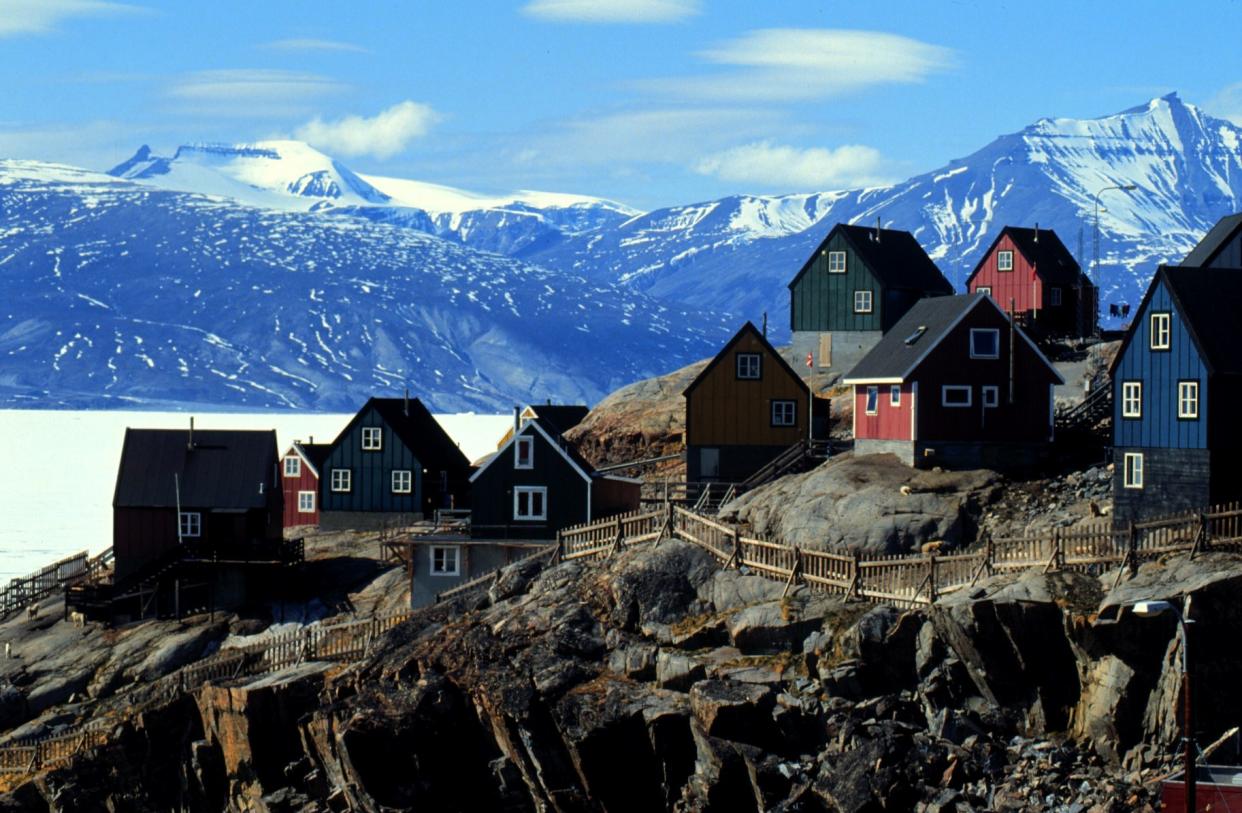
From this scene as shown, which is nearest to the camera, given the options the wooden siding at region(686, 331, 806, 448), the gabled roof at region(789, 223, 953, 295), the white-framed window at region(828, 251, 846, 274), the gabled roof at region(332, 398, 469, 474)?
the wooden siding at region(686, 331, 806, 448)

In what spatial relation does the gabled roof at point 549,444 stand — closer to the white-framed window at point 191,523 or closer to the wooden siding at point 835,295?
the white-framed window at point 191,523

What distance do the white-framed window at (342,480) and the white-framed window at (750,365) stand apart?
19.2 meters

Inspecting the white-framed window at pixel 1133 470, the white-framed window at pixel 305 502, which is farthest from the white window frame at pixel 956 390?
the white-framed window at pixel 305 502

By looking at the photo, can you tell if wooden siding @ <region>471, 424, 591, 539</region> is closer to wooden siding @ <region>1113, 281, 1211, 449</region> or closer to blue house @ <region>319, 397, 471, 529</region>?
blue house @ <region>319, 397, 471, 529</region>

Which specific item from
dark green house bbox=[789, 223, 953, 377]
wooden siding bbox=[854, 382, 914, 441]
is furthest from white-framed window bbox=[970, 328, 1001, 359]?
dark green house bbox=[789, 223, 953, 377]

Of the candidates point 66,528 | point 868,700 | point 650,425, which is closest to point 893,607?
point 868,700

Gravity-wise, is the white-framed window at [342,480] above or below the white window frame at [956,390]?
below

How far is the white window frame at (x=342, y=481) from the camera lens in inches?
3597

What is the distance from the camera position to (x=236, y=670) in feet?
221

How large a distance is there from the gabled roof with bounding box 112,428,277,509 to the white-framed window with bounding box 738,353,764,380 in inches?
756

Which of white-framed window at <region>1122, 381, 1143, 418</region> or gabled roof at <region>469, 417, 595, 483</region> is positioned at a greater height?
white-framed window at <region>1122, 381, 1143, 418</region>

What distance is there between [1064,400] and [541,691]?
1305 inches

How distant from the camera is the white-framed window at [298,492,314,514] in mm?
95369

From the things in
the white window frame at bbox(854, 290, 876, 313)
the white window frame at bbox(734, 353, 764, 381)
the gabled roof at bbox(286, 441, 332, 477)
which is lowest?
the gabled roof at bbox(286, 441, 332, 477)
